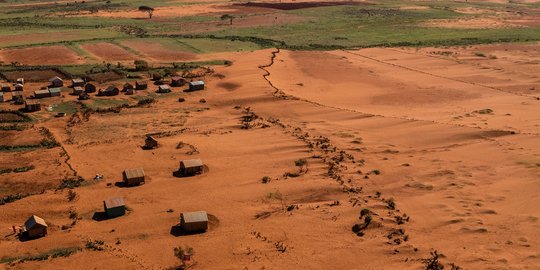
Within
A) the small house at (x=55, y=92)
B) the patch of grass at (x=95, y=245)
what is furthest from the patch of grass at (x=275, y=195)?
the small house at (x=55, y=92)

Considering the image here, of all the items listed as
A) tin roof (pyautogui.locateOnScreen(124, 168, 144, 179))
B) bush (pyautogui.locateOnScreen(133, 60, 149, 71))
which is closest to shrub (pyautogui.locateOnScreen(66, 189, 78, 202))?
tin roof (pyautogui.locateOnScreen(124, 168, 144, 179))

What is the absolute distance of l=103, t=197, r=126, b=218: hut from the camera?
27891mm

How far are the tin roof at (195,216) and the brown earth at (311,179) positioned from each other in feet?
2.84

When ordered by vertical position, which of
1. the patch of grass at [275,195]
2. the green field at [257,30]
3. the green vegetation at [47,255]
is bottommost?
the green vegetation at [47,255]

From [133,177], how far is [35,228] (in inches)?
279

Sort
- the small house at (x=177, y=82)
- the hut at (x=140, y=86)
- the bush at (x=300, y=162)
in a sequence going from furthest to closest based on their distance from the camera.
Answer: the small house at (x=177, y=82), the hut at (x=140, y=86), the bush at (x=300, y=162)

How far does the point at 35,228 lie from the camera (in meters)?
26.0

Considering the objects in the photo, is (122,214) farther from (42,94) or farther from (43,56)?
(43,56)

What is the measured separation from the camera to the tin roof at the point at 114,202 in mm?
27977

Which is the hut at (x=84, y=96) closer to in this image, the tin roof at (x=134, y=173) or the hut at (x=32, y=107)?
the hut at (x=32, y=107)

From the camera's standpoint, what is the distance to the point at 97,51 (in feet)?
247

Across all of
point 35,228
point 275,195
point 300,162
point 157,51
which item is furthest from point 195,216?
point 157,51

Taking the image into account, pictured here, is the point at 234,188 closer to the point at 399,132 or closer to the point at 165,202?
the point at 165,202

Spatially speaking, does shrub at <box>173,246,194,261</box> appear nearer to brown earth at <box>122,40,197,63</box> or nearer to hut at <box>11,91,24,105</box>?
hut at <box>11,91,24,105</box>
